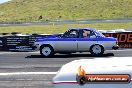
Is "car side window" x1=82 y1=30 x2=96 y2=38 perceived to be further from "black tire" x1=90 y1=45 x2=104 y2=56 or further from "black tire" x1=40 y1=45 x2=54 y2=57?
"black tire" x1=40 y1=45 x2=54 y2=57

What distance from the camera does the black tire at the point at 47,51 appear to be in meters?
21.7

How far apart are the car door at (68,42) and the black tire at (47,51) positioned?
0.35 metres

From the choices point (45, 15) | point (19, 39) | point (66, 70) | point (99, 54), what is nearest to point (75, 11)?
point (45, 15)

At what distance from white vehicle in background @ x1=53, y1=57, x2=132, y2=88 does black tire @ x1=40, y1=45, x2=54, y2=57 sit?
17.1 meters

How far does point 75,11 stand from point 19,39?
5617cm

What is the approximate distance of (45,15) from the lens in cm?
7794

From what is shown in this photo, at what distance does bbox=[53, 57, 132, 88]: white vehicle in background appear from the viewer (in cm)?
425

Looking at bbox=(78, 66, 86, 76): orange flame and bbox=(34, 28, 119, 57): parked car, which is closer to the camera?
bbox=(78, 66, 86, 76): orange flame

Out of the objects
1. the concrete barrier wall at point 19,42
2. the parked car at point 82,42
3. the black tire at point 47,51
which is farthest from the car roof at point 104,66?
the concrete barrier wall at point 19,42

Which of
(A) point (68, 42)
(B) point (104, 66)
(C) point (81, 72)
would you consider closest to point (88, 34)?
(A) point (68, 42)

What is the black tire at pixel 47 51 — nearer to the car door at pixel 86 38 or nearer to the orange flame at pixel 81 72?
the car door at pixel 86 38

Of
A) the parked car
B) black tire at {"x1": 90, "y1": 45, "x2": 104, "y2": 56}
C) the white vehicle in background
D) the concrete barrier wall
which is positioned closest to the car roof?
the white vehicle in background

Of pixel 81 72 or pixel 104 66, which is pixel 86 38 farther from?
pixel 81 72

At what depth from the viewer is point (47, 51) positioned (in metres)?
21.8
